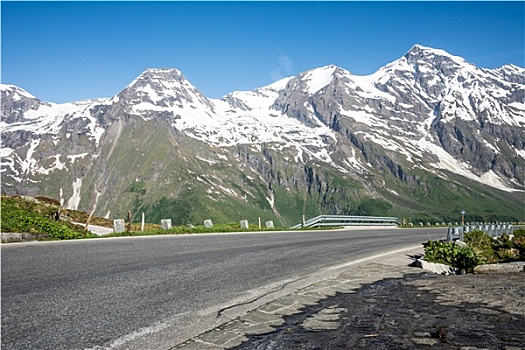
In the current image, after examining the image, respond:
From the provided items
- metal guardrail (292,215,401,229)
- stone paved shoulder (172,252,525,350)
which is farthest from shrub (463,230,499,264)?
metal guardrail (292,215,401,229)

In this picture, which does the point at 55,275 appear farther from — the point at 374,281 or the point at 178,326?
the point at 374,281

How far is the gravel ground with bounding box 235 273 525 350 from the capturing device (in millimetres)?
4703

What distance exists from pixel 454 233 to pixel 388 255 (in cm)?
500

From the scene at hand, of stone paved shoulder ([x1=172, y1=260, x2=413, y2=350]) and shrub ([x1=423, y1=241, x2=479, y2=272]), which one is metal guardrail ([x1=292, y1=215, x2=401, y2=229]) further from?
stone paved shoulder ([x1=172, y1=260, x2=413, y2=350])

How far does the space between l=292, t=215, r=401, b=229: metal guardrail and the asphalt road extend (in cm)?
2486

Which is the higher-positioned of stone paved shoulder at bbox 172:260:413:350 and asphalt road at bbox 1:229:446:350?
asphalt road at bbox 1:229:446:350

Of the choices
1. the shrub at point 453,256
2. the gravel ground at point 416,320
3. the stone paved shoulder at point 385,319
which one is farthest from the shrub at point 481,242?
the gravel ground at point 416,320

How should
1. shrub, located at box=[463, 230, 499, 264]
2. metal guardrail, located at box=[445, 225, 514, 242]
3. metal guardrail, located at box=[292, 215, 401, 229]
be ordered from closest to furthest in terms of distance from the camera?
shrub, located at box=[463, 230, 499, 264] < metal guardrail, located at box=[445, 225, 514, 242] < metal guardrail, located at box=[292, 215, 401, 229]

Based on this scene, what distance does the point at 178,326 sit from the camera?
5730 mm

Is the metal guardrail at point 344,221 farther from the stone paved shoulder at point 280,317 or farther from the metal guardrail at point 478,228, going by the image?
the stone paved shoulder at point 280,317

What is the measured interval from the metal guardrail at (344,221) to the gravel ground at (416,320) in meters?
28.4

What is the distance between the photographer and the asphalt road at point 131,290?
5266mm

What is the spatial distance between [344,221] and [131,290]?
35819 mm

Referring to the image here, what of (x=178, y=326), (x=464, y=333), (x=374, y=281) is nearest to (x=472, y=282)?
(x=374, y=281)
